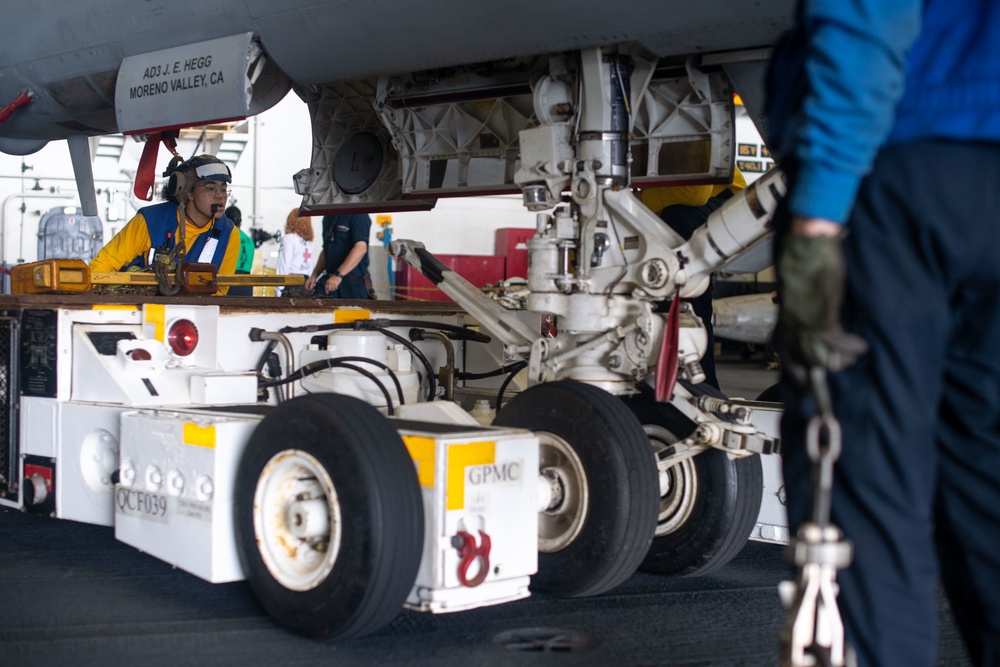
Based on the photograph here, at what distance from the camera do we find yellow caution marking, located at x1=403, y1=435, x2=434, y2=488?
2799mm

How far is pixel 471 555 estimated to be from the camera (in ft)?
9.16

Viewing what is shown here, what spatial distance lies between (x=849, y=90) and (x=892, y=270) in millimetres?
291

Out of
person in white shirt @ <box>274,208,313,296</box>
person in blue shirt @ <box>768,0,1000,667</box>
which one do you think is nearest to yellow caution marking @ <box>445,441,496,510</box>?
person in blue shirt @ <box>768,0,1000,667</box>

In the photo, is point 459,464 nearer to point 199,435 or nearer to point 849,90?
point 199,435

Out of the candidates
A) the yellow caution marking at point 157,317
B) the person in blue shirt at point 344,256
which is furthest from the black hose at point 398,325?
the person in blue shirt at point 344,256

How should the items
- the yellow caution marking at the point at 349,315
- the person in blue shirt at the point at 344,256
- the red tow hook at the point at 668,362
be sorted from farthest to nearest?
the person in blue shirt at the point at 344,256, the yellow caution marking at the point at 349,315, the red tow hook at the point at 668,362

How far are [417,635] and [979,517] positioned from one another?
1.71 metres

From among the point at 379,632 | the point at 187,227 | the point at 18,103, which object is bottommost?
the point at 379,632

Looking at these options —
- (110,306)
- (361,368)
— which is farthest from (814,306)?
(110,306)

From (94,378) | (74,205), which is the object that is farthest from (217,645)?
(74,205)

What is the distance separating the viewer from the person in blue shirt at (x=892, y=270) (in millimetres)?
1566

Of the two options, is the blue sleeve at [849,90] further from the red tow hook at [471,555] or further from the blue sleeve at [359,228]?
the blue sleeve at [359,228]

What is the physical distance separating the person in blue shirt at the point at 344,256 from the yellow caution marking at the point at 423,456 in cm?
495

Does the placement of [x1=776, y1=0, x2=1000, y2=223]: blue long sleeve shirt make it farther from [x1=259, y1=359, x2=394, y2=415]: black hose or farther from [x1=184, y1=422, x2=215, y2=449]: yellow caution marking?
[x1=259, y1=359, x2=394, y2=415]: black hose
